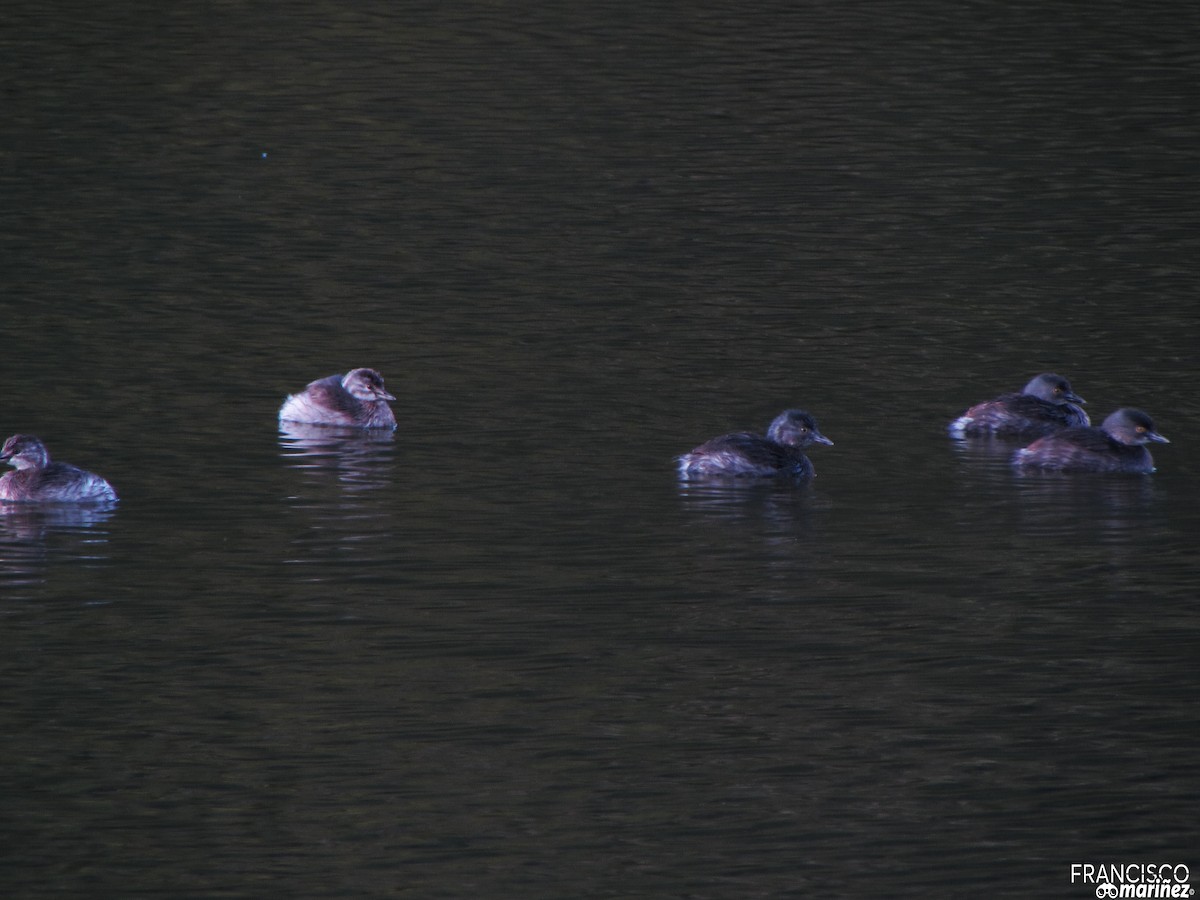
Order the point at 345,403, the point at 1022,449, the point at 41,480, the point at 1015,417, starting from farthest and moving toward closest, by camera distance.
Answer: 1. the point at 345,403
2. the point at 1015,417
3. the point at 1022,449
4. the point at 41,480

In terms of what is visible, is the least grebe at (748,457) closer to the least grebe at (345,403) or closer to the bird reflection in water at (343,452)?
the bird reflection in water at (343,452)

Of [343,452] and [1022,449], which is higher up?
[343,452]

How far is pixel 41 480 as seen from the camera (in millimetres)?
16797

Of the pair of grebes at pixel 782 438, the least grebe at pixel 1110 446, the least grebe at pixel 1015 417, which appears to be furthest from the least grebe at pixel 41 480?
the least grebe at pixel 1110 446

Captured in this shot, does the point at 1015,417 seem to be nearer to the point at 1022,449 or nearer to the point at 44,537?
the point at 1022,449

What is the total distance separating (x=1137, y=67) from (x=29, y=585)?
33945mm

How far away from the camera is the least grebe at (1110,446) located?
18094mm

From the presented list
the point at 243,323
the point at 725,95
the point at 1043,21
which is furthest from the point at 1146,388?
the point at 1043,21

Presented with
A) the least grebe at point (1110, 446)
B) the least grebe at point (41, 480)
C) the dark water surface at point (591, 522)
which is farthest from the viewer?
the least grebe at point (1110, 446)

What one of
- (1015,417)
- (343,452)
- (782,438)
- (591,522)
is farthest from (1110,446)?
(343,452)

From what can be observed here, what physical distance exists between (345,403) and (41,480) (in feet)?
11.7

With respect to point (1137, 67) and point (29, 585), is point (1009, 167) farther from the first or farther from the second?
point (29, 585)

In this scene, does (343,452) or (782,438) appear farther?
(343,452)

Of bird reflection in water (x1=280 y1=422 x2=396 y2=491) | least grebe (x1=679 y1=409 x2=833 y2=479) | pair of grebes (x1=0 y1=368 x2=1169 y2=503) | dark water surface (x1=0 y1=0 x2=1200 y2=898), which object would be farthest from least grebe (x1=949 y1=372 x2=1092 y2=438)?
bird reflection in water (x1=280 y1=422 x2=396 y2=491)
